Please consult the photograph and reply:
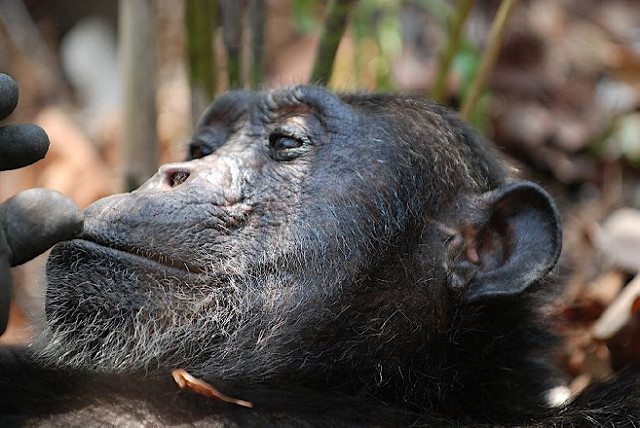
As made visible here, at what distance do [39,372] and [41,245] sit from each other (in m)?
0.74

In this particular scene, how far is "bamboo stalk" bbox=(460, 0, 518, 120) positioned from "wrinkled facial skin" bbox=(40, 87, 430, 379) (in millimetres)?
1273

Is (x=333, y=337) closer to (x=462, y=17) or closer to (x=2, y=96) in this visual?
(x=2, y=96)

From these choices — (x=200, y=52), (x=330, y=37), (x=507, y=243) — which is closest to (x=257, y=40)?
(x=200, y=52)

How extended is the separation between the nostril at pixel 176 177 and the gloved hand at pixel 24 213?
2.22 ft

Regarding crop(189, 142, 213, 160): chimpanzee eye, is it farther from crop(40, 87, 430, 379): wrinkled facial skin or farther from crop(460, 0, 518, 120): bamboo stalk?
crop(460, 0, 518, 120): bamboo stalk

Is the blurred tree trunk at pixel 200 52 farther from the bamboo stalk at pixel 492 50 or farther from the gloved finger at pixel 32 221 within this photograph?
the gloved finger at pixel 32 221

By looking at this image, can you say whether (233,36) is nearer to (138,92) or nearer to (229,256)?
(138,92)

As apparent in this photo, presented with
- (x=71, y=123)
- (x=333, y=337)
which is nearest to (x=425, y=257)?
(x=333, y=337)

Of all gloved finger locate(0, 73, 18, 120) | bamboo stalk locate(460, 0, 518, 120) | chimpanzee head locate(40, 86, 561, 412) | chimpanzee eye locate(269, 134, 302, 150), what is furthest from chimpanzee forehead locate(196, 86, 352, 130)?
gloved finger locate(0, 73, 18, 120)

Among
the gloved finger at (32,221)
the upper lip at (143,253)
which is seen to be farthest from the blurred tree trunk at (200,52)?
the gloved finger at (32,221)

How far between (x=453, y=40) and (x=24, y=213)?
112 inches

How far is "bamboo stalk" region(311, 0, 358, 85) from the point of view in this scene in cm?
406

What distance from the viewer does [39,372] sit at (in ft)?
9.87

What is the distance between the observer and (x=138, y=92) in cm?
455
